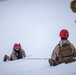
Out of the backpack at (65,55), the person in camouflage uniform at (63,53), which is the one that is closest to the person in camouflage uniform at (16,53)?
the person in camouflage uniform at (63,53)

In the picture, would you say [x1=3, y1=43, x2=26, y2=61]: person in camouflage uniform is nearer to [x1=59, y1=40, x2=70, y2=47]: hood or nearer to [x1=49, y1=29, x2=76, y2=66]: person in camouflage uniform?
[x1=49, y1=29, x2=76, y2=66]: person in camouflage uniform

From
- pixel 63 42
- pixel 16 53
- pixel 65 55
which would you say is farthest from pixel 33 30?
pixel 65 55

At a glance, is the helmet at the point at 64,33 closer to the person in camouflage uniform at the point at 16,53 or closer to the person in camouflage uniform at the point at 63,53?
the person in camouflage uniform at the point at 63,53

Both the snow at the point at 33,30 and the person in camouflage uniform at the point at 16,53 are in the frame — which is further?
the person in camouflage uniform at the point at 16,53

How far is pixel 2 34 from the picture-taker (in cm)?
257

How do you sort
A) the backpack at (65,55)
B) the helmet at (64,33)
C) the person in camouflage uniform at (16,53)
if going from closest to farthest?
1. the backpack at (65,55)
2. the helmet at (64,33)
3. the person in camouflage uniform at (16,53)

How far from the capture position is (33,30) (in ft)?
8.32

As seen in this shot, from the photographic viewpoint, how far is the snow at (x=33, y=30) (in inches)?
82.5

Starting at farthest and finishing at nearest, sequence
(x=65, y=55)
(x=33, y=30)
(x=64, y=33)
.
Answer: (x=33, y=30)
(x=64, y=33)
(x=65, y=55)

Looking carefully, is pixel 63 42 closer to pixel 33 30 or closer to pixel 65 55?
pixel 65 55

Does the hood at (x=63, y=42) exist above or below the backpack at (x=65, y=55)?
above

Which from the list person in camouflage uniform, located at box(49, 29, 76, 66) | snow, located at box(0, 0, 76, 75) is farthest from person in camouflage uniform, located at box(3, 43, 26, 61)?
person in camouflage uniform, located at box(49, 29, 76, 66)

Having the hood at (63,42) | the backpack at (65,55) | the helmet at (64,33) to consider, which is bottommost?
the backpack at (65,55)

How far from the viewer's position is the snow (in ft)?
6.87
